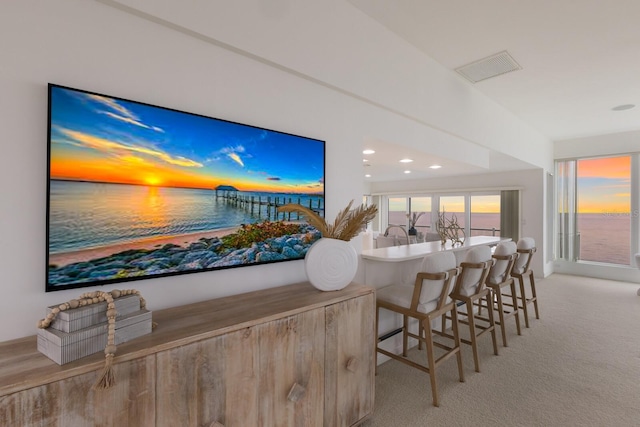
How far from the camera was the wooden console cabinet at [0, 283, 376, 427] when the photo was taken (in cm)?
93

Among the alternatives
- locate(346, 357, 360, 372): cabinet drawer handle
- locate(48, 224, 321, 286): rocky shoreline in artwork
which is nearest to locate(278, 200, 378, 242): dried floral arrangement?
locate(48, 224, 321, 286): rocky shoreline in artwork

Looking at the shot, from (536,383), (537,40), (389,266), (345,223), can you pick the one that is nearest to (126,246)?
(345,223)

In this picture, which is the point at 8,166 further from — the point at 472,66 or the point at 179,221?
the point at 472,66

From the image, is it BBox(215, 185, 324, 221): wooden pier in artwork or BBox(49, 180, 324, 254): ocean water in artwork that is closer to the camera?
BBox(49, 180, 324, 254): ocean water in artwork

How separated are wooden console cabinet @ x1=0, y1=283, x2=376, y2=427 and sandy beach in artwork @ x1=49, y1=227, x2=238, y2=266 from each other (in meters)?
0.31

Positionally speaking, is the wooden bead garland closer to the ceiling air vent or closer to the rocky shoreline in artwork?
the rocky shoreline in artwork

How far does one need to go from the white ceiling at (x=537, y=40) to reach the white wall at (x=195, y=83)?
281 millimetres

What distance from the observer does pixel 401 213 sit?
9195mm

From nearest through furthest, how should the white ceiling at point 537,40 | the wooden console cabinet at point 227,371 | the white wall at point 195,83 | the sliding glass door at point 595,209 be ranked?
the wooden console cabinet at point 227,371 < the white wall at point 195,83 < the white ceiling at point 537,40 < the sliding glass door at point 595,209

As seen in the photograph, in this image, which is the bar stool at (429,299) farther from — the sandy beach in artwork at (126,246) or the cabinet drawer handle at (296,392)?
the sandy beach in artwork at (126,246)

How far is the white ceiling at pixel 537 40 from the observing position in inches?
92.5

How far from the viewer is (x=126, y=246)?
1348 millimetres

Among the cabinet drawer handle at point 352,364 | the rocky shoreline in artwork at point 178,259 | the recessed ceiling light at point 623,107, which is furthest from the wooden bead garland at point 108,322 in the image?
the recessed ceiling light at point 623,107

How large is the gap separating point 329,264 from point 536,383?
6.96 ft
